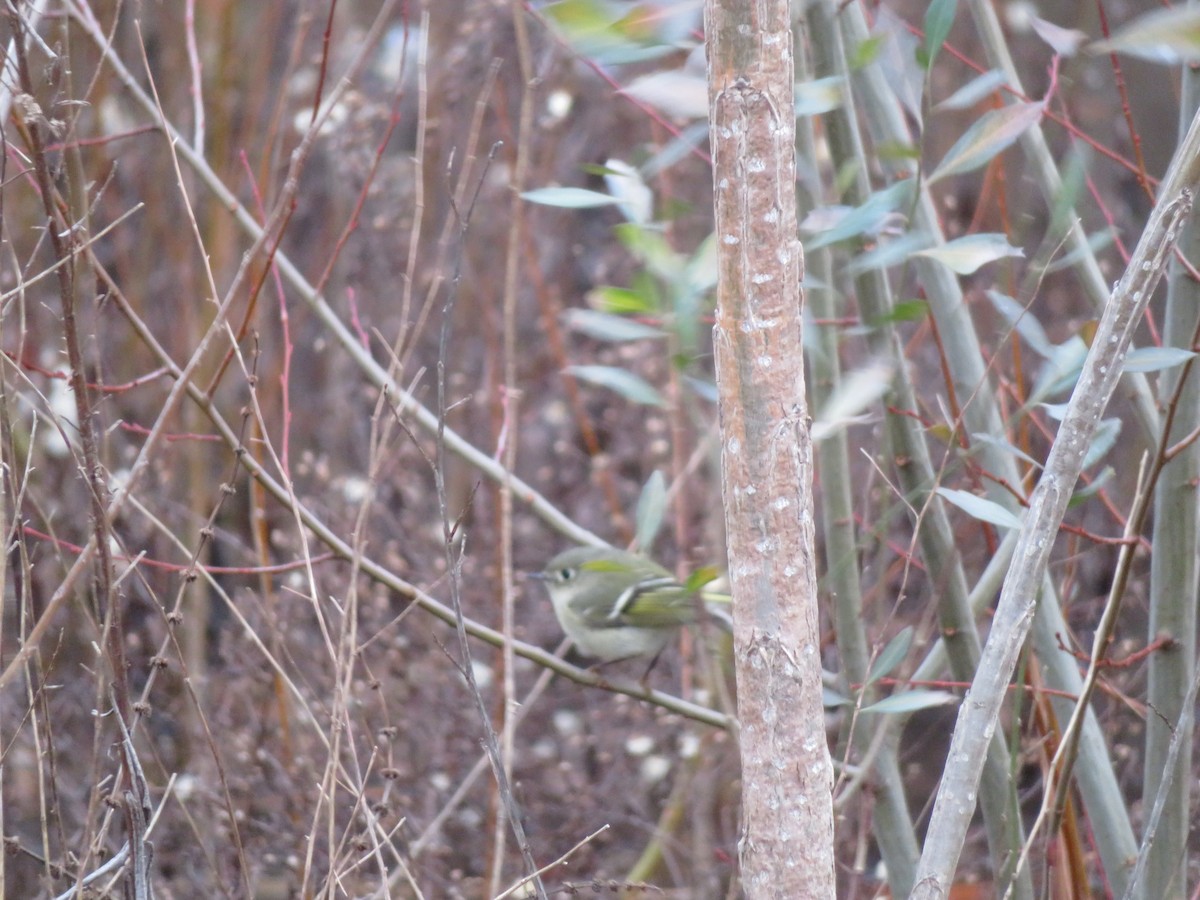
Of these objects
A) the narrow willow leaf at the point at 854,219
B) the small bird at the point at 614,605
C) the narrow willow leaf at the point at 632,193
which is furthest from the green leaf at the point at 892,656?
the small bird at the point at 614,605

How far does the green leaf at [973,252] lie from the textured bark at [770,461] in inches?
15.4

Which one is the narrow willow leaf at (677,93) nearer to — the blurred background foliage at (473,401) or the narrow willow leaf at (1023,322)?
the blurred background foliage at (473,401)

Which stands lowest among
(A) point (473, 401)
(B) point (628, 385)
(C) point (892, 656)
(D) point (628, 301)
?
(A) point (473, 401)

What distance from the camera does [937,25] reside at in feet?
5.07

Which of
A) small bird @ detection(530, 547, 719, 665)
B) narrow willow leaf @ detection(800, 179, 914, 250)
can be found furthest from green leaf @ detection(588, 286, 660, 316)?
small bird @ detection(530, 547, 719, 665)

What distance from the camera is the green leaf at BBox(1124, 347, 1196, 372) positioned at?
1536 millimetres

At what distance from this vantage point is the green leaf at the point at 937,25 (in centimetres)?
154

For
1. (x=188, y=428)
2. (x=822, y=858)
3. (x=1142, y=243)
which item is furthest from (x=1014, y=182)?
(x=822, y=858)

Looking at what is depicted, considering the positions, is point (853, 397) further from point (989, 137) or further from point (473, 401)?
point (473, 401)

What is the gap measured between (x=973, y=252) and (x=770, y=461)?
0.53 m

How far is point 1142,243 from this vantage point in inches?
51.3

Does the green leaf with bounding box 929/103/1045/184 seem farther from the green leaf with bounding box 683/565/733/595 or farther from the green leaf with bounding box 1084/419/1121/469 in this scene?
the green leaf with bounding box 683/565/733/595

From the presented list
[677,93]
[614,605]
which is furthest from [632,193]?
[614,605]

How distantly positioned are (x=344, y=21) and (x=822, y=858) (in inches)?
210
